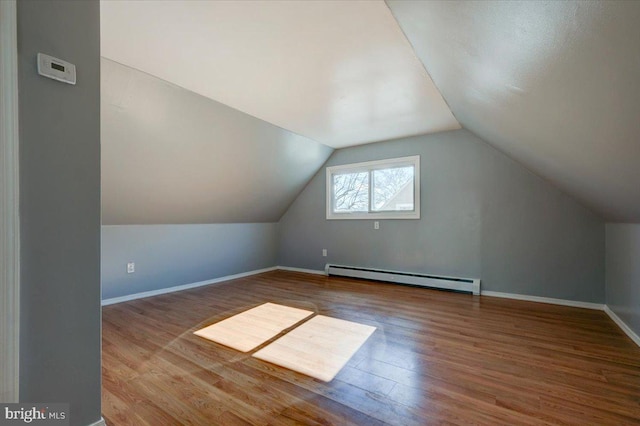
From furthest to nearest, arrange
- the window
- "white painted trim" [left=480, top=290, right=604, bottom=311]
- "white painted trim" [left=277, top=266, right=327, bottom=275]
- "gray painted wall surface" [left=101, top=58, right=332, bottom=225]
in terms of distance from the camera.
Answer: "white painted trim" [left=277, top=266, right=327, bottom=275]
the window
"white painted trim" [left=480, top=290, right=604, bottom=311]
"gray painted wall surface" [left=101, top=58, right=332, bottom=225]

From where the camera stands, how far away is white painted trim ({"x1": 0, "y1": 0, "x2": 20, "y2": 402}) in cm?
97

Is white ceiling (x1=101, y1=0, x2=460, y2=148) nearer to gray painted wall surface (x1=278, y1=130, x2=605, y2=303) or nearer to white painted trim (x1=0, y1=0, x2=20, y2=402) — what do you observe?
white painted trim (x1=0, y1=0, x2=20, y2=402)

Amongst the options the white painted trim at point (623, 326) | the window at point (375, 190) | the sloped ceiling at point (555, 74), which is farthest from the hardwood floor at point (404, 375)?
the window at point (375, 190)

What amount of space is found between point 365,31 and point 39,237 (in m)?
2.01

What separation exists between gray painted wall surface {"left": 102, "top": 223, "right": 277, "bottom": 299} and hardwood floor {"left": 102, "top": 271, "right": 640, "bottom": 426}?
560 mm

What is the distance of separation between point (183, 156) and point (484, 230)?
388cm

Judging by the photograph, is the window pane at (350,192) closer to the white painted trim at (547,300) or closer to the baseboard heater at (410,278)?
the baseboard heater at (410,278)

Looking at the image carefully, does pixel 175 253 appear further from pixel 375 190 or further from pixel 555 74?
pixel 555 74

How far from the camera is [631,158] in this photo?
4.50 ft

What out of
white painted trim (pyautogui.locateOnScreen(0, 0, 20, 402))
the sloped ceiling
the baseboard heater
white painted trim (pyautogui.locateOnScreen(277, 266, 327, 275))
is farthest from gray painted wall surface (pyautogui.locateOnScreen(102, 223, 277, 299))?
the sloped ceiling

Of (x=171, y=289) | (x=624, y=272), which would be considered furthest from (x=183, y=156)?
(x=624, y=272)

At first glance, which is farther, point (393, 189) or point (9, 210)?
point (393, 189)

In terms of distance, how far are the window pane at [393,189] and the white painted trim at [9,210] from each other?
4.08 meters

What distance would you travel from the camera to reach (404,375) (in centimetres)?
171
